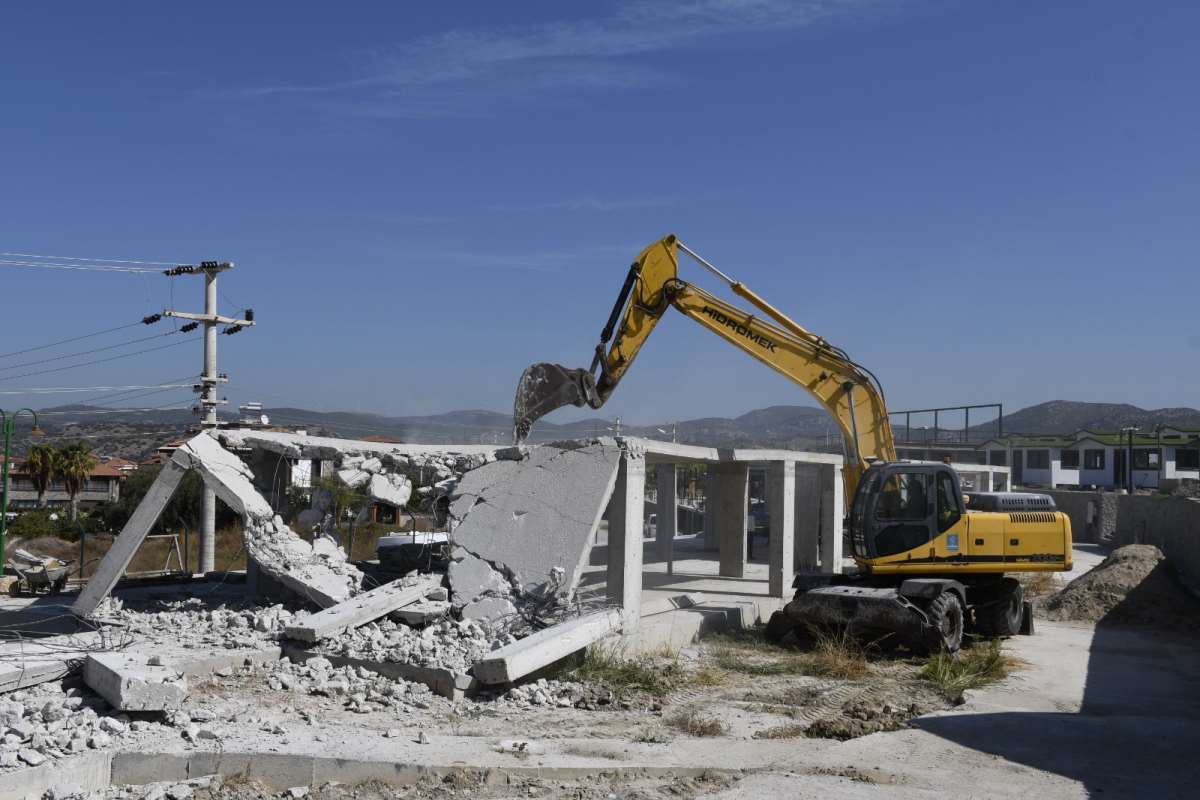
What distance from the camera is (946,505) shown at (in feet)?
46.6

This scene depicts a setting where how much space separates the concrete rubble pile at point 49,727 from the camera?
26.2 ft

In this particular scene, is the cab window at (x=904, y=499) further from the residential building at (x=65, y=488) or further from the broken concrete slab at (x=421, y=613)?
the residential building at (x=65, y=488)

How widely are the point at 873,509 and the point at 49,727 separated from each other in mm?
9738

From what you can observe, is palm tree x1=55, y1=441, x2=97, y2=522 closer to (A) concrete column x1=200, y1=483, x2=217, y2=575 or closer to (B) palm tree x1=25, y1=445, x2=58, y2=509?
(B) palm tree x1=25, y1=445, x2=58, y2=509

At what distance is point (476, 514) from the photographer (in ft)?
43.4

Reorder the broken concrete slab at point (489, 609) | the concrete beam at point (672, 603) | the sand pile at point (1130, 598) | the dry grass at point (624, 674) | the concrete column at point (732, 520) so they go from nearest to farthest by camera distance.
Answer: the dry grass at point (624, 674)
the broken concrete slab at point (489, 609)
the concrete beam at point (672, 603)
the sand pile at point (1130, 598)
the concrete column at point (732, 520)

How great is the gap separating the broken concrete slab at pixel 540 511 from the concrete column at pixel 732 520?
7.48 m

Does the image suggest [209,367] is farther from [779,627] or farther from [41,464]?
[41,464]

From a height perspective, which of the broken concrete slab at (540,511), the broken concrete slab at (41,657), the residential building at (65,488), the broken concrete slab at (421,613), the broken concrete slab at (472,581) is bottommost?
the residential building at (65,488)

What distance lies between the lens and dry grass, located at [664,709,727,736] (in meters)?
9.45

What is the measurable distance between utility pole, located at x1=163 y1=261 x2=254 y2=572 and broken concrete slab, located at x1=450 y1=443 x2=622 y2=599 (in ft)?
31.8

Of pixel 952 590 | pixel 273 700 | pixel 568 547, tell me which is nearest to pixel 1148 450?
pixel 952 590

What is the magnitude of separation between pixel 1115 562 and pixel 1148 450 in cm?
3868

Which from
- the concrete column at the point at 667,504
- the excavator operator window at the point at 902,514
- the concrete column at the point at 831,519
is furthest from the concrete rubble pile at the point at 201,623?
the concrete column at the point at 831,519
